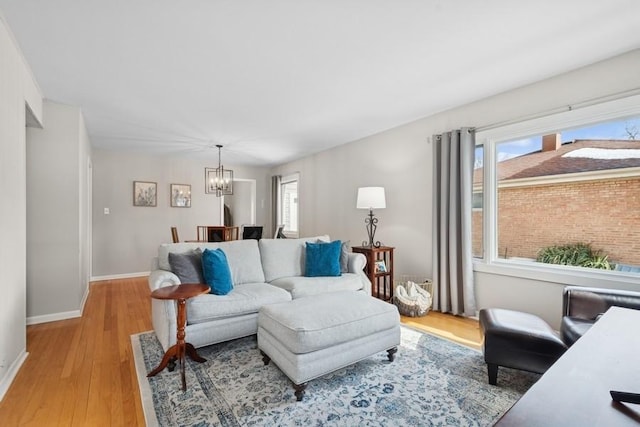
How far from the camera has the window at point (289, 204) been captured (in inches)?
270

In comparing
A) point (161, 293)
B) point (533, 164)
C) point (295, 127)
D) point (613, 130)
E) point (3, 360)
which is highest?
point (295, 127)

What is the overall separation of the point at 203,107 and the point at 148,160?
316cm

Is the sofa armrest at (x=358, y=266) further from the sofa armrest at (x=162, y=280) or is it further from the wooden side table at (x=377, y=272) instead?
the sofa armrest at (x=162, y=280)

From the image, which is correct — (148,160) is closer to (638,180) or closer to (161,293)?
(161,293)

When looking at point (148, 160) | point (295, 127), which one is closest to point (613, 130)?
point (295, 127)

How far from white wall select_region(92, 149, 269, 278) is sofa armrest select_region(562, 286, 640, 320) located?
6.08 m

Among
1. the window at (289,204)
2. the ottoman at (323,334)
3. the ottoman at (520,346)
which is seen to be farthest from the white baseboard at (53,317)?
the ottoman at (520,346)

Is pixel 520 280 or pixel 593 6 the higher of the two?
pixel 593 6

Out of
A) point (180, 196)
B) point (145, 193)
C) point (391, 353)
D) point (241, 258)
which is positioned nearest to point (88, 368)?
point (241, 258)

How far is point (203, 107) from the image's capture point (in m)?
3.50

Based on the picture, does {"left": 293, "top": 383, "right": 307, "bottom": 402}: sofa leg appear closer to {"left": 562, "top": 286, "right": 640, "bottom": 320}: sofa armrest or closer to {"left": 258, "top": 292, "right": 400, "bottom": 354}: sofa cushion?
{"left": 258, "top": 292, "right": 400, "bottom": 354}: sofa cushion

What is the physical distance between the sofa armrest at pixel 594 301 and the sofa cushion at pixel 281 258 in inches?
94.1

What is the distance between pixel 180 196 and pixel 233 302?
443 cm

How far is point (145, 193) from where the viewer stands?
5.88m
